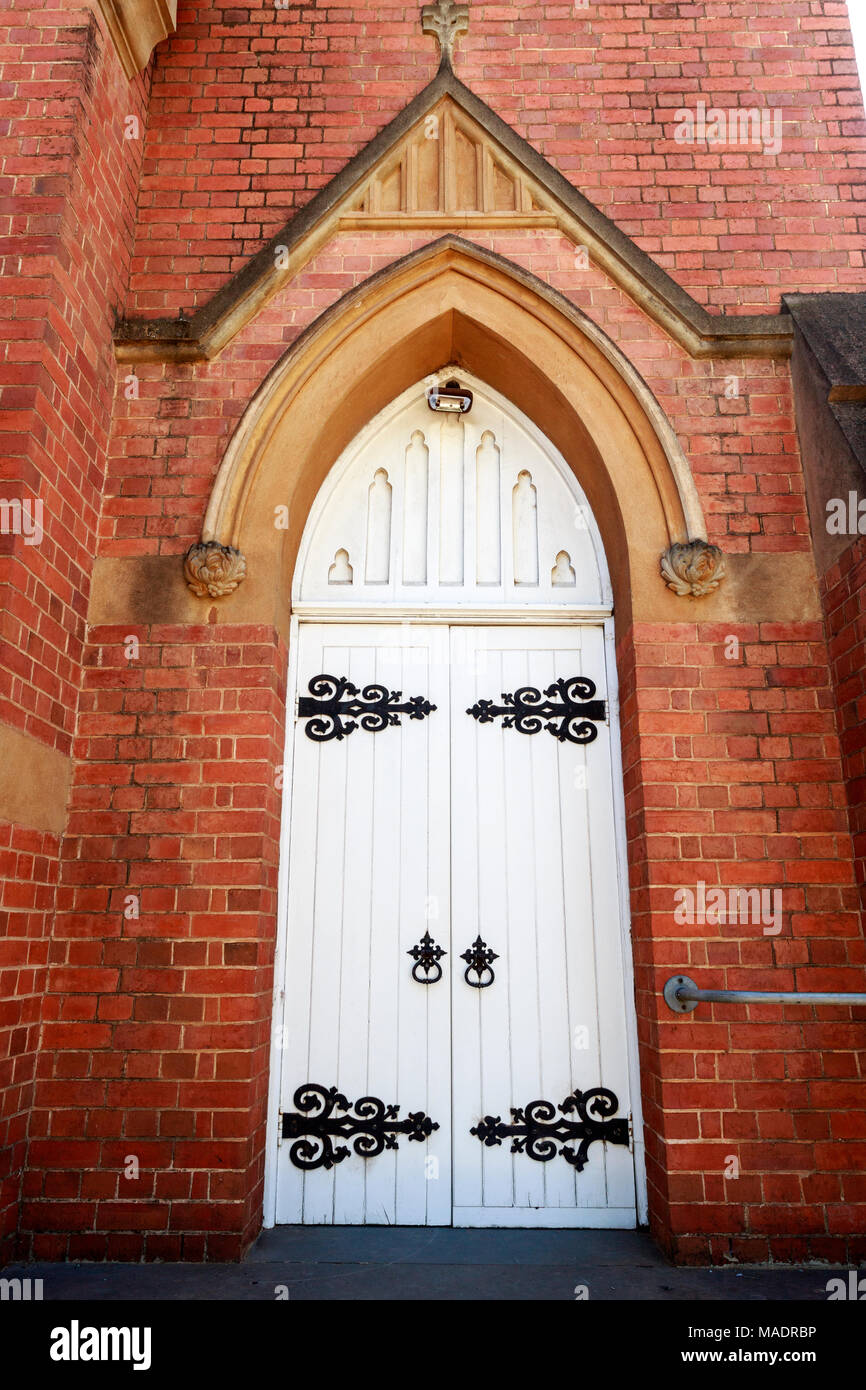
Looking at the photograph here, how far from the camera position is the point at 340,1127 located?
366 centimetres

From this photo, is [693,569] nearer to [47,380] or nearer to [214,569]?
Result: [214,569]

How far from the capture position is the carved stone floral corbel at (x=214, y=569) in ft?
12.6

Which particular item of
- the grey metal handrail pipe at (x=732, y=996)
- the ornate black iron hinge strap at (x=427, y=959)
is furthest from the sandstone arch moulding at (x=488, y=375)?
the ornate black iron hinge strap at (x=427, y=959)

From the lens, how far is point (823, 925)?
3490 millimetres

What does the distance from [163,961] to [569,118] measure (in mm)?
4770

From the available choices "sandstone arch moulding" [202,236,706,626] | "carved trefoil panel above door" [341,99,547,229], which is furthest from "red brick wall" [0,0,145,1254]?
"carved trefoil panel above door" [341,99,547,229]

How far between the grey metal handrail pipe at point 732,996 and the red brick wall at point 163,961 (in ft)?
5.54

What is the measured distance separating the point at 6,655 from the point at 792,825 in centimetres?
323

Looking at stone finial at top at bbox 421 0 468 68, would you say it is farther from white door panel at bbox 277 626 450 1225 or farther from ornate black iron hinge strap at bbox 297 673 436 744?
ornate black iron hinge strap at bbox 297 673 436 744

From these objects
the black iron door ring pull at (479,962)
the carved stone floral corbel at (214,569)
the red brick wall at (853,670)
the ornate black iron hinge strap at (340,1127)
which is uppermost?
the carved stone floral corbel at (214,569)

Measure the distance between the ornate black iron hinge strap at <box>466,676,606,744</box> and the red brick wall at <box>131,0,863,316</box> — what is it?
208 centimetres

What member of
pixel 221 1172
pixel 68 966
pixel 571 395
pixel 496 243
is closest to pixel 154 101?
pixel 496 243

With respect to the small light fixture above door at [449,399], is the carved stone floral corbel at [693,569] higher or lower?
lower

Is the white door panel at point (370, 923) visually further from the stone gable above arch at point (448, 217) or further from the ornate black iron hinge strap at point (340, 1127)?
the stone gable above arch at point (448, 217)
